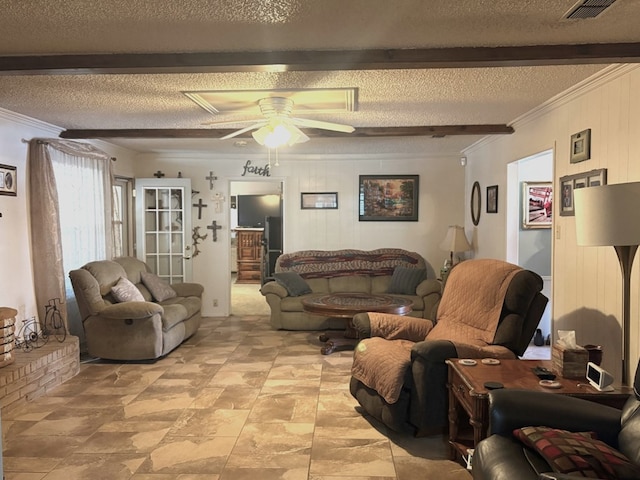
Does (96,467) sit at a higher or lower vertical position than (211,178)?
lower

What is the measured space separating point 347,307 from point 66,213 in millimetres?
2933

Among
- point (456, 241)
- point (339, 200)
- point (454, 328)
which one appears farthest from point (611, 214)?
point (339, 200)

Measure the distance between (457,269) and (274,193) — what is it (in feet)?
25.8

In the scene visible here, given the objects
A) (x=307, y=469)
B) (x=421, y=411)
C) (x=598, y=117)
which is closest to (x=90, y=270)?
(x=307, y=469)

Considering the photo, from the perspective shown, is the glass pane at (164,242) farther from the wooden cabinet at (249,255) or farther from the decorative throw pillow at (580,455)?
the decorative throw pillow at (580,455)

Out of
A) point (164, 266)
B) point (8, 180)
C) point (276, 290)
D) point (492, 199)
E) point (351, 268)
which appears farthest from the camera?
point (164, 266)

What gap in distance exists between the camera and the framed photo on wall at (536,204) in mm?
5254

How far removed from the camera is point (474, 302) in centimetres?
344

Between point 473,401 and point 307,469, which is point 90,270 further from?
point 473,401

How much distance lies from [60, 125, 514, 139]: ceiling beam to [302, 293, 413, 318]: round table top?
1687mm

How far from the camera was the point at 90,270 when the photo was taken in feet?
15.9

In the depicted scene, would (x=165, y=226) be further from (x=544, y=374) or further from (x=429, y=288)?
(x=544, y=374)

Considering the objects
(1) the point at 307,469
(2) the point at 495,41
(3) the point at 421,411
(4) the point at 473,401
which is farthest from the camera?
(3) the point at 421,411

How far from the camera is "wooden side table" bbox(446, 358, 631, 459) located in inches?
91.0
